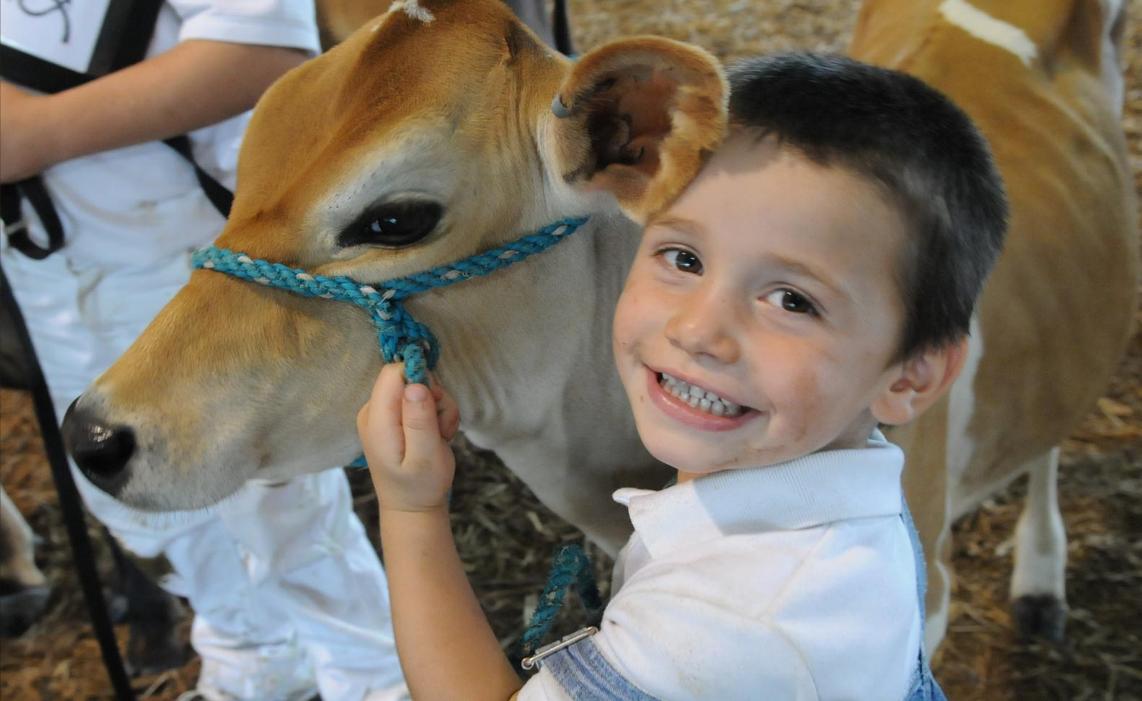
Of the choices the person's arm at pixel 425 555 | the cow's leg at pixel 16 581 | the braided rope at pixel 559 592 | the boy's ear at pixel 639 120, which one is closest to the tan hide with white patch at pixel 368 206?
the boy's ear at pixel 639 120

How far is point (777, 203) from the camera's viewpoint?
0.78 m

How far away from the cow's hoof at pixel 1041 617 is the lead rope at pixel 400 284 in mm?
1561

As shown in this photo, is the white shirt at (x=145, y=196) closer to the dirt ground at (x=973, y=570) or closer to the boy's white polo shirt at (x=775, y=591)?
the boy's white polo shirt at (x=775, y=591)

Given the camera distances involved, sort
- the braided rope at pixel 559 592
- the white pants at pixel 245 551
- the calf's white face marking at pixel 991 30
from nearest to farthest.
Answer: the braided rope at pixel 559 592 < the white pants at pixel 245 551 < the calf's white face marking at pixel 991 30

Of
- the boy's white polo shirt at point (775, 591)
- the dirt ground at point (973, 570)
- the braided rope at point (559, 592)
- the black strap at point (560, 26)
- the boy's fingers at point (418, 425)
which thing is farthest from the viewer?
the dirt ground at point (973, 570)

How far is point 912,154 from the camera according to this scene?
0.79 m

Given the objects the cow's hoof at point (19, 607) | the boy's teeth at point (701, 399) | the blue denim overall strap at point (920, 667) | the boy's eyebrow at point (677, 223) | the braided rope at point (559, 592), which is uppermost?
the boy's eyebrow at point (677, 223)

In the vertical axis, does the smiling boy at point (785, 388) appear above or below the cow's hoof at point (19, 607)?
above

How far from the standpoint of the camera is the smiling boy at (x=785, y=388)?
2.54 ft

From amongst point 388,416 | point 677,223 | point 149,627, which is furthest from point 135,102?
point 149,627

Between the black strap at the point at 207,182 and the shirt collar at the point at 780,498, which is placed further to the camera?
the black strap at the point at 207,182

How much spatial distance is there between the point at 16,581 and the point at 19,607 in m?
0.06

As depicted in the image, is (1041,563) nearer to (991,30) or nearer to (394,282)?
(991,30)

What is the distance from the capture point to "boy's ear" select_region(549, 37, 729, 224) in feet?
2.63
